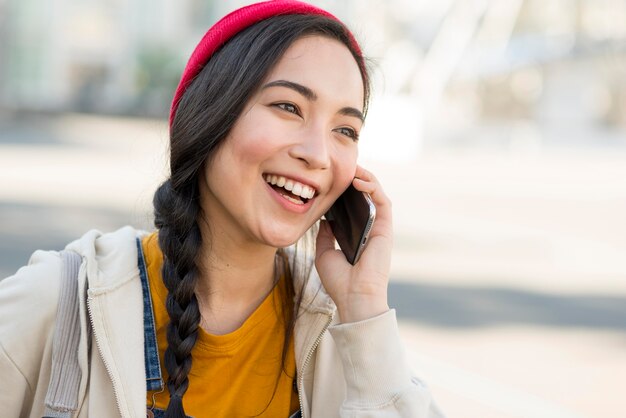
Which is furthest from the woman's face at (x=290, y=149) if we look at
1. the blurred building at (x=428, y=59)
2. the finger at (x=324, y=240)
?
the blurred building at (x=428, y=59)

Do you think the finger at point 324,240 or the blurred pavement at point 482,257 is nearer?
the finger at point 324,240

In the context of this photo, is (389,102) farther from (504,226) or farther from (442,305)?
(442,305)

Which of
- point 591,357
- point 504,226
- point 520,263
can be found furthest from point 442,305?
point 504,226

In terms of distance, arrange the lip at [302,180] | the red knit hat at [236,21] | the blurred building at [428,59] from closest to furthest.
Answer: the lip at [302,180] → the red knit hat at [236,21] → the blurred building at [428,59]

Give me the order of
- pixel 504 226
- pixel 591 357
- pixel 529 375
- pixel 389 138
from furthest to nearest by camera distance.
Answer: pixel 389 138, pixel 504 226, pixel 591 357, pixel 529 375

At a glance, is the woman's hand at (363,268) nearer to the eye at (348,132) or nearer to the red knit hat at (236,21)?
the eye at (348,132)

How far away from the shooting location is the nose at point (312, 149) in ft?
7.47

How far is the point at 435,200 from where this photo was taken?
16.1 meters

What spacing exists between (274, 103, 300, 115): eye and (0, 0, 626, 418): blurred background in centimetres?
55

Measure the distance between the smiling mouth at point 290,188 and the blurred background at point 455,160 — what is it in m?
0.55

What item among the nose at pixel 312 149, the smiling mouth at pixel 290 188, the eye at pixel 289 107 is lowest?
the smiling mouth at pixel 290 188

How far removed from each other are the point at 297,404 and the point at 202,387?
0.27 meters

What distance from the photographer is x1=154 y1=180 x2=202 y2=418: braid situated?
2176 mm

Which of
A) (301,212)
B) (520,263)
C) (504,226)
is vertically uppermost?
(504,226)
